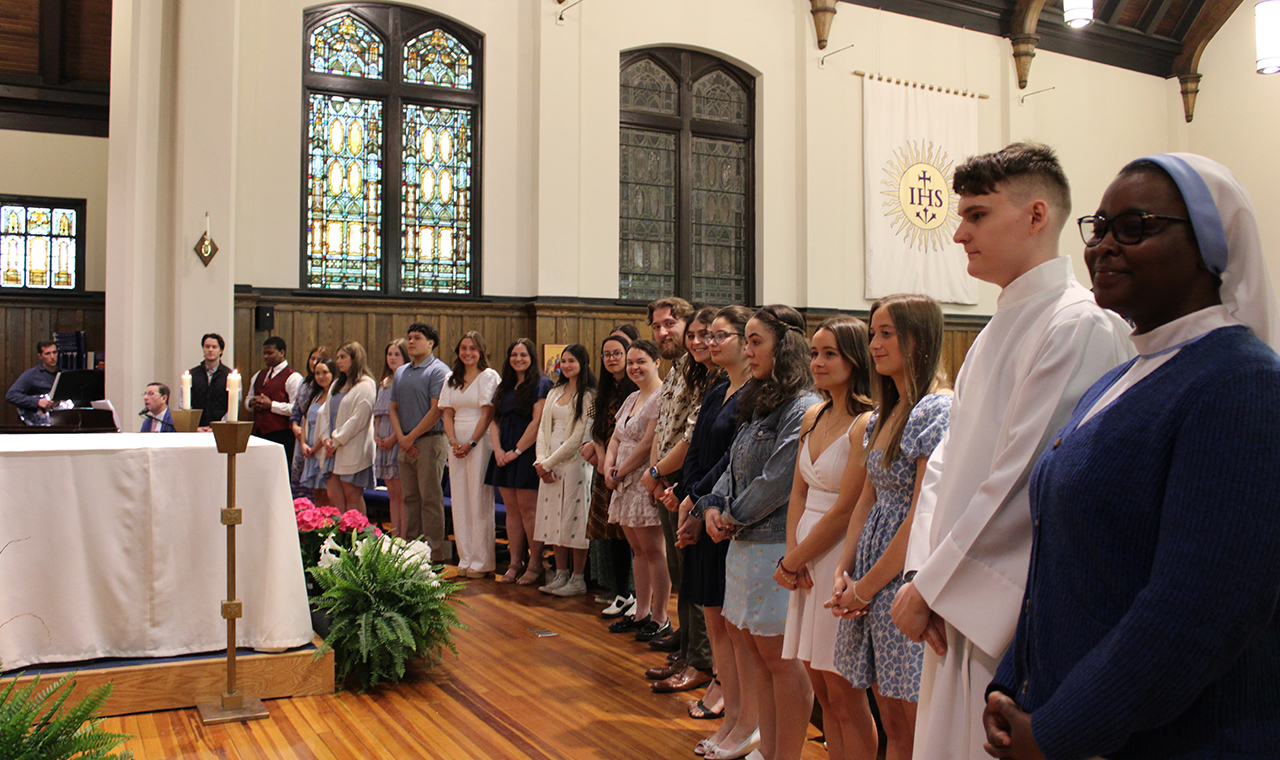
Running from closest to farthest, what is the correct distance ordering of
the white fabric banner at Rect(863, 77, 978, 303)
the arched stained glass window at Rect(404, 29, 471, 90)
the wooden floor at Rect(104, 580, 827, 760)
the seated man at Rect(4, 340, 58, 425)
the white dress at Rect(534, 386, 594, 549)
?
the wooden floor at Rect(104, 580, 827, 760) → the white dress at Rect(534, 386, 594, 549) → the seated man at Rect(4, 340, 58, 425) → the arched stained glass window at Rect(404, 29, 471, 90) → the white fabric banner at Rect(863, 77, 978, 303)

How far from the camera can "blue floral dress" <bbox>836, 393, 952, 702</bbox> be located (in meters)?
2.23

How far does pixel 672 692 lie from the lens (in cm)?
401

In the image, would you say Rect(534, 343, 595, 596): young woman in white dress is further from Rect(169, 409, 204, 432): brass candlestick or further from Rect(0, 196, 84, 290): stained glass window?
Rect(0, 196, 84, 290): stained glass window

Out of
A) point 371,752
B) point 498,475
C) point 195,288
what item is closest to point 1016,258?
point 371,752

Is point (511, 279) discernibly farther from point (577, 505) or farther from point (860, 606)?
point (860, 606)

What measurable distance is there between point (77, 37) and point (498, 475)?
8927 millimetres

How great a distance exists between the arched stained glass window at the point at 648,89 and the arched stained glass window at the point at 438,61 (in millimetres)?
1703

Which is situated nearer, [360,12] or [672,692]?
[672,692]

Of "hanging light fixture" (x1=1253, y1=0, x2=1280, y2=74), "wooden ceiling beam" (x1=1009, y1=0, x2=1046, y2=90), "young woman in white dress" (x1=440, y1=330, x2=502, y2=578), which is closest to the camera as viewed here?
"young woman in white dress" (x1=440, y1=330, x2=502, y2=578)

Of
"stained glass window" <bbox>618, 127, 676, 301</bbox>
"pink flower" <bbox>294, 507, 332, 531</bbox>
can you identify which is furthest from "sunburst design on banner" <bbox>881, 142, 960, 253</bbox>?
"pink flower" <bbox>294, 507, 332, 531</bbox>

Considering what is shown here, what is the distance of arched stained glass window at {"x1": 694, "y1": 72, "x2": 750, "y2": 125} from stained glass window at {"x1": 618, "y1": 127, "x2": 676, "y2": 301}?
53cm

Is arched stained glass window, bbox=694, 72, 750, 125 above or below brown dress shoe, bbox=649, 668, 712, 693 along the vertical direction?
above

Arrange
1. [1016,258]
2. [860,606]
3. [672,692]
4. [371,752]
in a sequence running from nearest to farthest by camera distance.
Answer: [1016,258] → [860,606] → [371,752] → [672,692]

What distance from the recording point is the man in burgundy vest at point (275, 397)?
7523 millimetres
